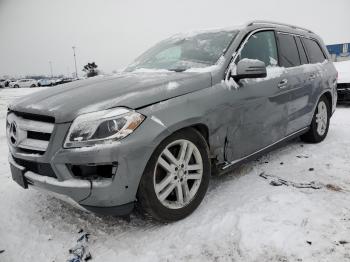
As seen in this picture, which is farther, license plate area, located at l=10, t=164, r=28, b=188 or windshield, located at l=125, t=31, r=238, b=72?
windshield, located at l=125, t=31, r=238, b=72

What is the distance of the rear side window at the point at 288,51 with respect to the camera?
420 cm

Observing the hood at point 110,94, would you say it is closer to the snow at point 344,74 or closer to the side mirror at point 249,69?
the side mirror at point 249,69

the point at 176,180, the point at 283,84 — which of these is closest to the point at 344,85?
the point at 283,84

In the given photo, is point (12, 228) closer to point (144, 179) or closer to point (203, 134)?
point (144, 179)

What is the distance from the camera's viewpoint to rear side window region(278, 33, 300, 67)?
4205 mm

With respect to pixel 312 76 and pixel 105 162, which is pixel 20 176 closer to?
pixel 105 162

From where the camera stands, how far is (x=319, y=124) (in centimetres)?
515

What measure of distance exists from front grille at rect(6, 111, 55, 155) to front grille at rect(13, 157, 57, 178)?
0.10 metres

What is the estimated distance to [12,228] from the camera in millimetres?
2916

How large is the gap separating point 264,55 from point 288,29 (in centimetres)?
99

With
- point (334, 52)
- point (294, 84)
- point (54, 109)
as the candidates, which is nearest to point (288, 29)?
point (294, 84)

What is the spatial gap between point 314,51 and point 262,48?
5.51 feet

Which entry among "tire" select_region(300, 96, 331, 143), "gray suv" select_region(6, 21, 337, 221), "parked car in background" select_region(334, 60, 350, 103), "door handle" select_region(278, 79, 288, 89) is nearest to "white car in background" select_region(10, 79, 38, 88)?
"parked car in background" select_region(334, 60, 350, 103)

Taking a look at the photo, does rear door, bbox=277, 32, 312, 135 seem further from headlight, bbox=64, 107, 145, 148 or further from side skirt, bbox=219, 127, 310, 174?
headlight, bbox=64, 107, 145, 148
